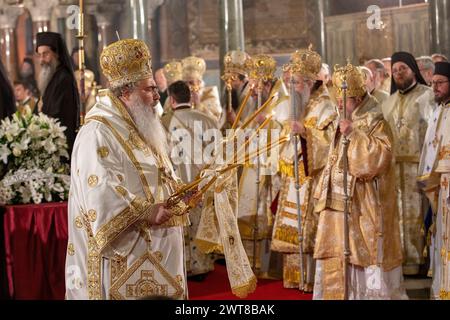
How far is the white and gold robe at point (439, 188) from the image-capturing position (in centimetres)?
707

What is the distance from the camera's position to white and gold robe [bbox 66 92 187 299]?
187 inches

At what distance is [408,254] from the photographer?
907 centimetres

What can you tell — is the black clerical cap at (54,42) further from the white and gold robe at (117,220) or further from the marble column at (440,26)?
the marble column at (440,26)

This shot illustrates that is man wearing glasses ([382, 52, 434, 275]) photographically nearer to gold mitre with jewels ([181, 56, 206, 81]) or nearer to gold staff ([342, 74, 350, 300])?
gold staff ([342, 74, 350, 300])

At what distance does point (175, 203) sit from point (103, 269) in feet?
1.64

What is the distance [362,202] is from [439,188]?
643 mm

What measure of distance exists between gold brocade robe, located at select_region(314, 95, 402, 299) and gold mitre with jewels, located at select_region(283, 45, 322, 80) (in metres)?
0.97

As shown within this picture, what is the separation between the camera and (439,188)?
7.33 meters

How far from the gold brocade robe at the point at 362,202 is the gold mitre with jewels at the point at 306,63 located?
97 centimetres

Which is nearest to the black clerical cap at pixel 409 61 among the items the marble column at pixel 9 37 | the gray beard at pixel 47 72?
the gray beard at pixel 47 72

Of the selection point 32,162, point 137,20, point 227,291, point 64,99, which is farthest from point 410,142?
point 137,20

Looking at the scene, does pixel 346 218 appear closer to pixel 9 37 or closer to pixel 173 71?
pixel 173 71
